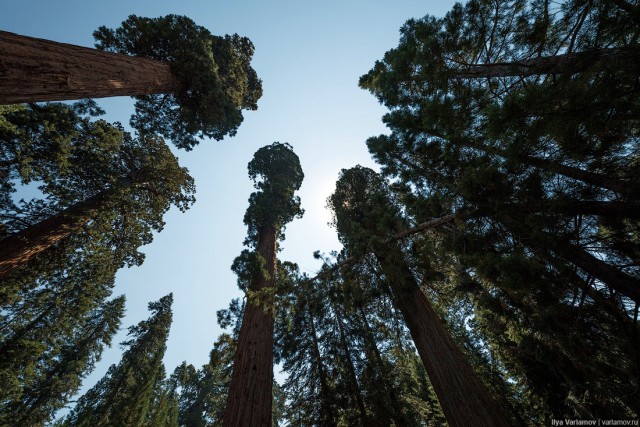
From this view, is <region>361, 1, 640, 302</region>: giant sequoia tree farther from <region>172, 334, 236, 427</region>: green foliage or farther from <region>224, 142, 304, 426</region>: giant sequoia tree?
<region>172, 334, 236, 427</region>: green foliage

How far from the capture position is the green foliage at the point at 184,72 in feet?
26.2

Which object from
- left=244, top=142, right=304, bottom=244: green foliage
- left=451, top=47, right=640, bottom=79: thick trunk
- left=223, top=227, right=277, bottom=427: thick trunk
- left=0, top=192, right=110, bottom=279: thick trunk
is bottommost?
left=223, top=227, right=277, bottom=427: thick trunk

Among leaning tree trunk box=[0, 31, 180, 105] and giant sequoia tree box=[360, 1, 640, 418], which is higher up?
leaning tree trunk box=[0, 31, 180, 105]

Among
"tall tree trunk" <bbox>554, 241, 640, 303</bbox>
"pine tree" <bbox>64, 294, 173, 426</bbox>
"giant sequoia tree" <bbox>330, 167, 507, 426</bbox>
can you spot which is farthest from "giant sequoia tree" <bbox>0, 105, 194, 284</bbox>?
"pine tree" <bbox>64, 294, 173, 426</bbox>

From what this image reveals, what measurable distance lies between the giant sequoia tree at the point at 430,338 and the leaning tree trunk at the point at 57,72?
5910mm

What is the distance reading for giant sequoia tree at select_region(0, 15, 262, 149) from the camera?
3.27 meters

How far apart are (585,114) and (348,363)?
28.0ft

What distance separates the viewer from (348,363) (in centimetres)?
805

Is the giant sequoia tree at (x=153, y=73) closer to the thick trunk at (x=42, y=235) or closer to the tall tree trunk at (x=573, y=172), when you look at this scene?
the thick trunk at (x=42, y=235)

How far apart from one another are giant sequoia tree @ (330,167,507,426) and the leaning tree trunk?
591 cm

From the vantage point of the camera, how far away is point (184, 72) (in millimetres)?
7883

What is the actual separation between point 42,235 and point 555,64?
42.9ft

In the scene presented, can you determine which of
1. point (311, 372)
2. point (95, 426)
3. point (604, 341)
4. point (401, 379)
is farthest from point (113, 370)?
point (604, 341)

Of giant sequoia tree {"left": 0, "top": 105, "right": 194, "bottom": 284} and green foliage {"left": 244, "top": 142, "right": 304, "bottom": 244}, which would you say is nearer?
giant sequoia tree {"left": 0, "top": 105, "right": 194, "bottom": 284}
